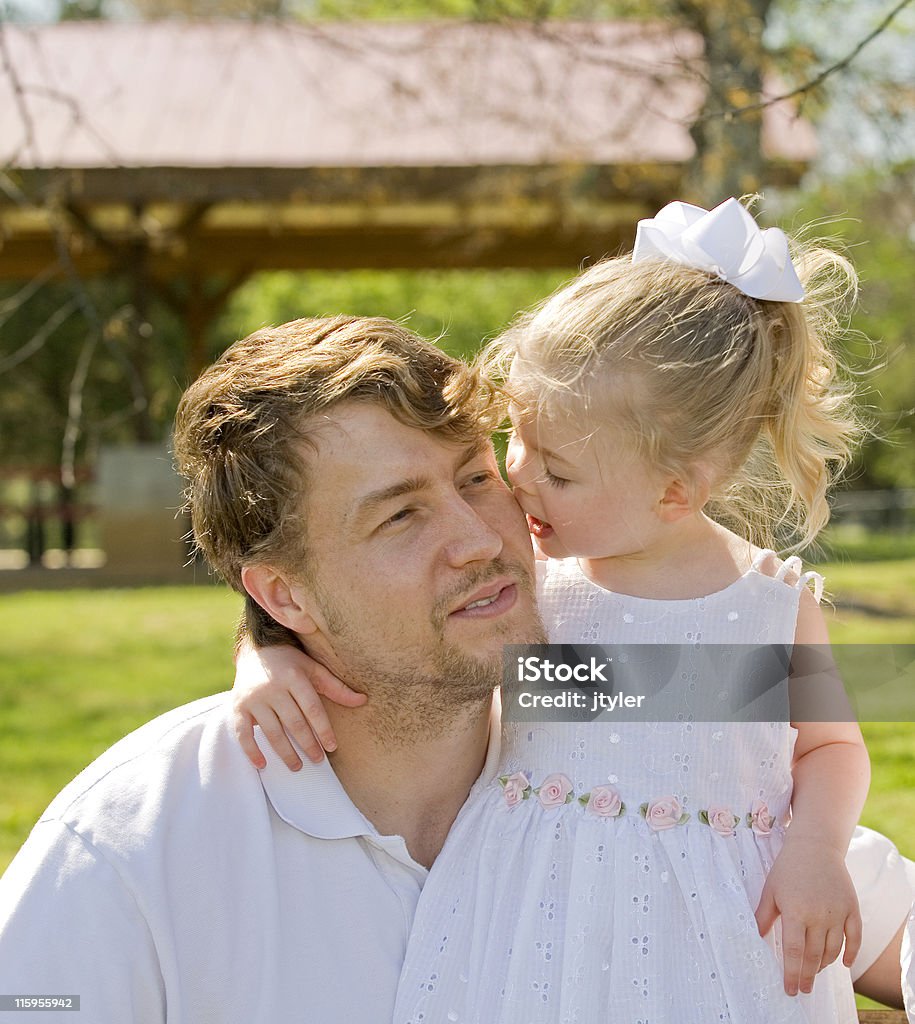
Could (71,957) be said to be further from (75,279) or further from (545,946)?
(75,279)

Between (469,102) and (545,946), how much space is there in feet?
18.4

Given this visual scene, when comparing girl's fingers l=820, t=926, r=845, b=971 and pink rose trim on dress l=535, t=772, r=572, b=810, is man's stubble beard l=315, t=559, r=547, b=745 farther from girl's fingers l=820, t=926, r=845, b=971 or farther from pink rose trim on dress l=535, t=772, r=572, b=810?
Result: girl's fingers l=820, t=926, r=845, b=971

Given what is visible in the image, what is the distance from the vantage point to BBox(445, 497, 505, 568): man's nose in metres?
2.06

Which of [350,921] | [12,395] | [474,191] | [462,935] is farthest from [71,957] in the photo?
[12,395]

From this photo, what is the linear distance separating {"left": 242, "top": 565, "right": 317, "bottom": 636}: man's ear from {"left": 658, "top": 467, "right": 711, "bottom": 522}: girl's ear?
64 cm

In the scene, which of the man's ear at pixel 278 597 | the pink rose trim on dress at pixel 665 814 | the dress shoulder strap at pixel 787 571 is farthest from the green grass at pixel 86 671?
the dress shoulder strap at pixel 787 571

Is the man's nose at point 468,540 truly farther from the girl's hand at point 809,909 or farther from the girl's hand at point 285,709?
the girl's hand at point 809,909

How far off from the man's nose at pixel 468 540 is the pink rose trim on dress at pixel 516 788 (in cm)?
37

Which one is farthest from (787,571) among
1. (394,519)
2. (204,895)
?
(204,895)

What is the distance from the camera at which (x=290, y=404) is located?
2137mm

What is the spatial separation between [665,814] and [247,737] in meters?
0.69

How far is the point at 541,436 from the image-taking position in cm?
220

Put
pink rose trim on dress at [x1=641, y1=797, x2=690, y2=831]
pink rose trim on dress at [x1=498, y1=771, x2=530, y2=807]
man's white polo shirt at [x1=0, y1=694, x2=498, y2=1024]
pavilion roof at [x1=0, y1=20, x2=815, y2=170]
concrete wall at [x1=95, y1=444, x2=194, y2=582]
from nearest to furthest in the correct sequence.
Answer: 1. man's white polo shirt at [x1=0, y1=694, x2=498, y2=1024]
2. pink rose trim on dress at [x1=641, y1=797, x2=690, y2=831]
3. pink rose trim on dress at [x1=498, y1=771, x2=530, y2=807]
4. pavilion roof at [x1=0, y1=20, x2=815, y2=170]
5. concrete wall at [x1=95, y1=444, x2=194, y2=582]
